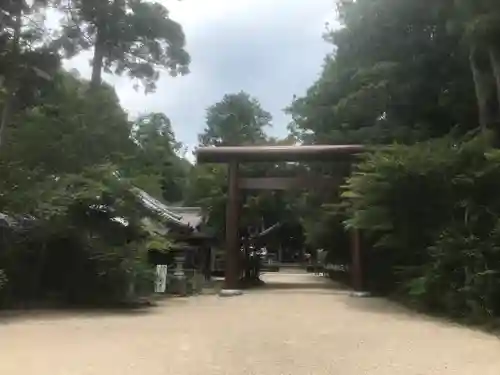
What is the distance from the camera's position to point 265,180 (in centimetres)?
1694

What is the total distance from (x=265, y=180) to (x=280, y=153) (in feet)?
3.69

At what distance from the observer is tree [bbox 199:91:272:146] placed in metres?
54.0

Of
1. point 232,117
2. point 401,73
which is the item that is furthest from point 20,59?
point 232,117

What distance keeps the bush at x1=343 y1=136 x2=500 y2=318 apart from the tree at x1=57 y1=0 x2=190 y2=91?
9141mm

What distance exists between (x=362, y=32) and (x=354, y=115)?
2.57 meters

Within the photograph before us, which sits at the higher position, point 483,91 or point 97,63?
point 97,63

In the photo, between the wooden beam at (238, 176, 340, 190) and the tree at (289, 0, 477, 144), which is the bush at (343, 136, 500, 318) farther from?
the wooden beam at (238, 176, 340, 190)

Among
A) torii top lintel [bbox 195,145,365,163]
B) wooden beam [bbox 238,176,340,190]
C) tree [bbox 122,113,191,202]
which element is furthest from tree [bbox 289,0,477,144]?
tree [bbox 122,113,191,202]

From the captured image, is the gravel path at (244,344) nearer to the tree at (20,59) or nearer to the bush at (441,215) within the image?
the bush at (441,215)

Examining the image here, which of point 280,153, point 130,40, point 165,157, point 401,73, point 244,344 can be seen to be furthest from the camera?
point 165,157

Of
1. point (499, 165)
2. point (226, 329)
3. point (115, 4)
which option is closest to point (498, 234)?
point (499, 165)

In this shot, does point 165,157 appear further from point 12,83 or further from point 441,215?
point 441,215

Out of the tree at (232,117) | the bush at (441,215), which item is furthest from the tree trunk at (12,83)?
the tree at (232,117)

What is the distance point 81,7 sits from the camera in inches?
580
